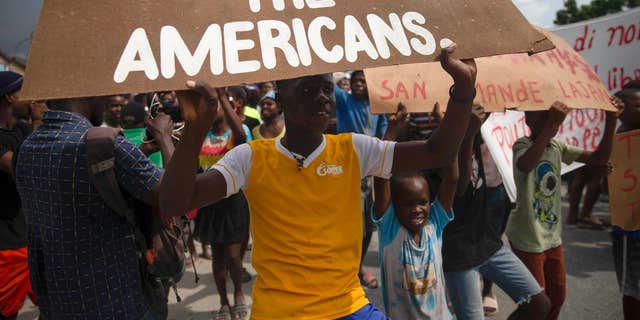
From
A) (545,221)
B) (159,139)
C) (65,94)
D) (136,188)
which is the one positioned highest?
(65,94)

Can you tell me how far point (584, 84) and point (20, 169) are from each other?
312cm

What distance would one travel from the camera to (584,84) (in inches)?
120

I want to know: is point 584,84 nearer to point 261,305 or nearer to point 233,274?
point 261,305

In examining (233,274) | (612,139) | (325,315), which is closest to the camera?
(325,315)

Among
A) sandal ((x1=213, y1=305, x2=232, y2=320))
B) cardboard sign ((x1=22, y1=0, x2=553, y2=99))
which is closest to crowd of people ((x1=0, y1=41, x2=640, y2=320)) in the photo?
cardboard sign ((x1=22, y1=0, x2=553, y2=99))

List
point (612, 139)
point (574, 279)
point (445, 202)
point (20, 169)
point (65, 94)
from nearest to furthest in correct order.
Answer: point (65, 94), point (20, 169), point (445, 202), point (612, 139), point (574, 279)

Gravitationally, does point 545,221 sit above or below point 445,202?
below

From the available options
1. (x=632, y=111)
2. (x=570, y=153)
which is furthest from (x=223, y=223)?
(x=632, y=111)

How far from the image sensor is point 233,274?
4.13 m

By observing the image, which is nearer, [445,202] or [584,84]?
[445,202]

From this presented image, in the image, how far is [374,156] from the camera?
195cm

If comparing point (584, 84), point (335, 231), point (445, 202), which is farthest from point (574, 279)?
point (335, 231)

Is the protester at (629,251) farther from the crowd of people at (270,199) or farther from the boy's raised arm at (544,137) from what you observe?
the crowd of people at (270,199)

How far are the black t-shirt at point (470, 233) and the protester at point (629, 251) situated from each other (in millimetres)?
877
